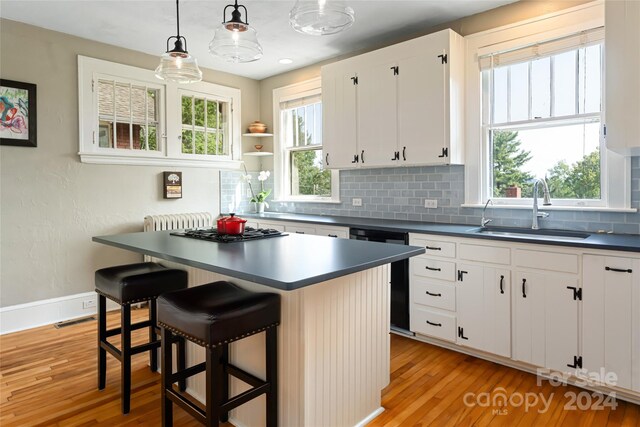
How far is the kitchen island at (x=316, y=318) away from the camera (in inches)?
68.8

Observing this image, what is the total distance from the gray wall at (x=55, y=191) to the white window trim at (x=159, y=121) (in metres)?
0.07

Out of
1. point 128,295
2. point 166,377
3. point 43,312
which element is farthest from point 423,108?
point 43,312

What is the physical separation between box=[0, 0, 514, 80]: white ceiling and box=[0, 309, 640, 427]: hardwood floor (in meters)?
2.75

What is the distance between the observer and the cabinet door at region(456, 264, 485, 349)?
284 cm

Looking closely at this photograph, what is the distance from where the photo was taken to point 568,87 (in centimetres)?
298

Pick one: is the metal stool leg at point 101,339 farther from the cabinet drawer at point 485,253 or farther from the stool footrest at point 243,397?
the cabinet drawer at point 485,253

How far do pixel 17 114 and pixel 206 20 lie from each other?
6.11 feet

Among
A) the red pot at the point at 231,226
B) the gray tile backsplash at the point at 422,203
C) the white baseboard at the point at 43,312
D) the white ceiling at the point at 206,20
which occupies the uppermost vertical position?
the white ceiling at the point at 206,20

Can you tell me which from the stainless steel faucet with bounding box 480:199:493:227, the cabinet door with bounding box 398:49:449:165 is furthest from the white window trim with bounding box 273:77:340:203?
the stainless steel faucet with bounding box 480:199:493:227

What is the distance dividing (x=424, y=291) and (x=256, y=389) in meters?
1.77

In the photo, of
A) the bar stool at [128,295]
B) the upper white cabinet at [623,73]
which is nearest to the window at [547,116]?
the upper white cabinet at [623,73]

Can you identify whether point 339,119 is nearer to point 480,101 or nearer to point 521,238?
point 480,101

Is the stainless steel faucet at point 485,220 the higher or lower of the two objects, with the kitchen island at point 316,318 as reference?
higher

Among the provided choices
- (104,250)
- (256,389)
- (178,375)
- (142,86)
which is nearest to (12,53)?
(142,86)
